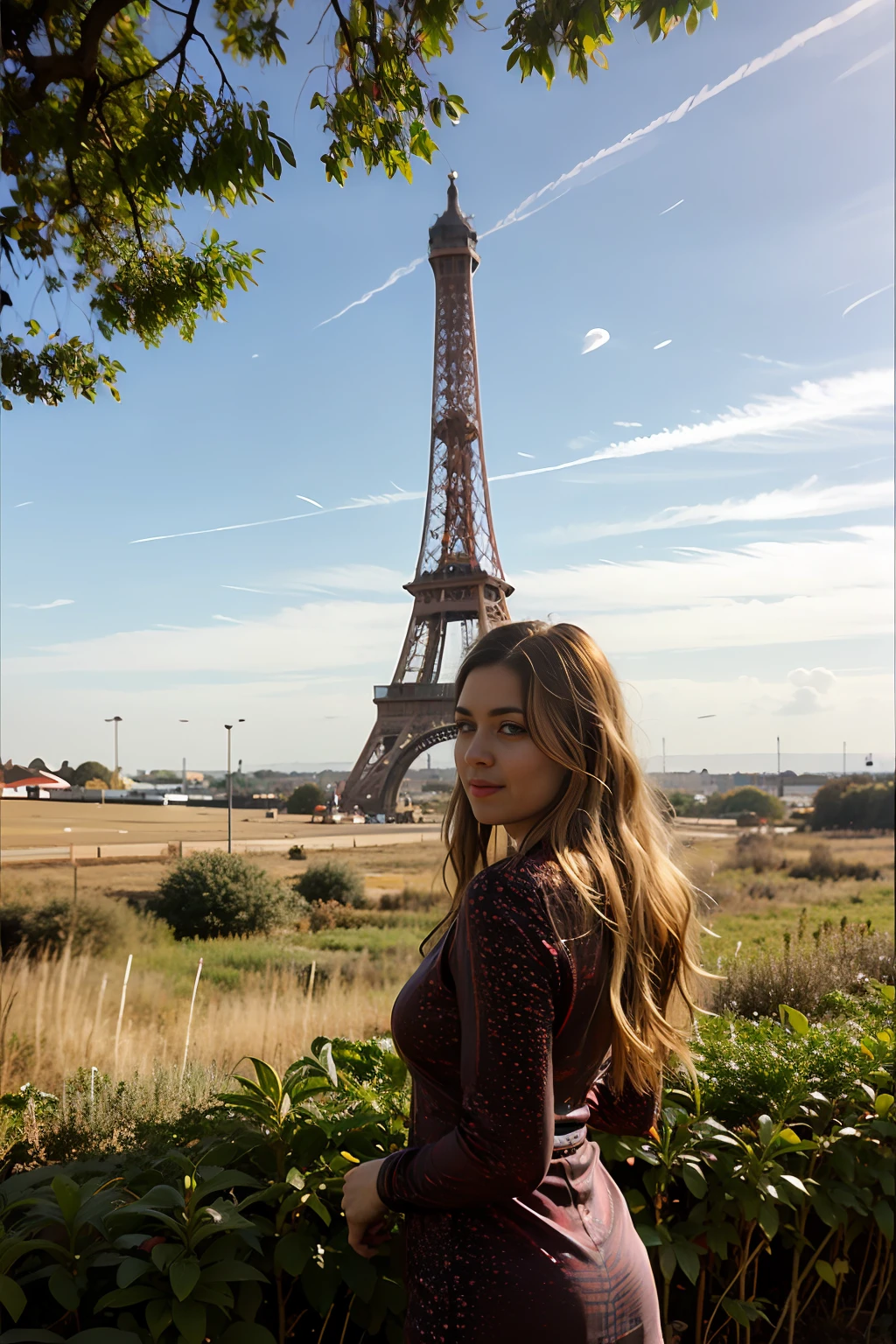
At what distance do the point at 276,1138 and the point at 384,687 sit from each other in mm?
1979

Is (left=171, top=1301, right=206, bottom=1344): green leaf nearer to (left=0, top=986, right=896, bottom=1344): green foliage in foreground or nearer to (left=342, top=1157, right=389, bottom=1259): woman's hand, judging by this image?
(left=0, top=986, right=896, bottom=1344): green foliage in foreground

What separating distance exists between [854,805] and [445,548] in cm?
321

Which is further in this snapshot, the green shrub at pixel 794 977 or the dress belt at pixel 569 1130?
the green shrub at pixel 794 977

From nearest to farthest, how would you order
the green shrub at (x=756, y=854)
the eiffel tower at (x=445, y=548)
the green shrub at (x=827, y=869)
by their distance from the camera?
1. the eiffel tower at (x=445, y=548)
2. the green shrub at (x=756, y=854)
3. the green shrub at (x=827, y=869)

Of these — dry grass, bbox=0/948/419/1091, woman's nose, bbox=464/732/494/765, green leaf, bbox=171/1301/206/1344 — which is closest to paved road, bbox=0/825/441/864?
dry grass, bbox=0/948/419/1091

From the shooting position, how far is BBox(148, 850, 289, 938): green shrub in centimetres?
293

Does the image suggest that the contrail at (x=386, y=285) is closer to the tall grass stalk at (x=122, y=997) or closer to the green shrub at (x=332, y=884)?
the green shrub at (x=332, y=884)

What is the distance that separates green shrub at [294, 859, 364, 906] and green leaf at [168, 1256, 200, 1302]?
1.94m

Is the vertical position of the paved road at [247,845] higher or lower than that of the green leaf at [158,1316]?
higher

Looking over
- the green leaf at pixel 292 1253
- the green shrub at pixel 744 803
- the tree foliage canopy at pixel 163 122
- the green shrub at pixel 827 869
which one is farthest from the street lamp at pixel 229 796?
the green shrub at pixel 827 869

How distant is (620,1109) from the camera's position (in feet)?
4.66

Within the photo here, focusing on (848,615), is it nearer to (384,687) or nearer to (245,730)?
(384,687)

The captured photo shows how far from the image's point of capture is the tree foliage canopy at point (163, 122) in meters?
2.09

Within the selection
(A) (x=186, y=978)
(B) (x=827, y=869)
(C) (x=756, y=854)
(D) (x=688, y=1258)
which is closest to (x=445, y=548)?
(A) (x=186, y=978)
